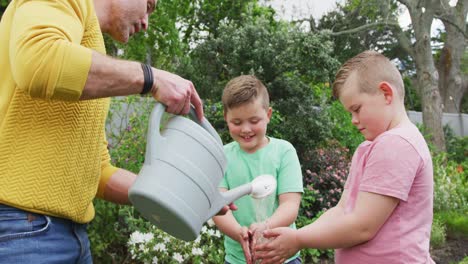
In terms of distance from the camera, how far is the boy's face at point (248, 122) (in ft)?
7.68

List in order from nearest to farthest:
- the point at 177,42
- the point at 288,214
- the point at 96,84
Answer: the point at 96,84 < the point at 288,214 < the point at 177,42

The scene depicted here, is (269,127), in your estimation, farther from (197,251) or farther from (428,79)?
(428,79)

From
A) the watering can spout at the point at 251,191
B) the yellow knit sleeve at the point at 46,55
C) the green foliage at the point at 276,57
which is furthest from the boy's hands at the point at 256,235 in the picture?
the green foliage at the point at 276,57

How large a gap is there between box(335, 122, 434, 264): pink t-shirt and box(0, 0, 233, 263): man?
1.92 ft

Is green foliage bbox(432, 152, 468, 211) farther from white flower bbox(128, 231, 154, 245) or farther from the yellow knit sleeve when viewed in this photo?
the yellow knit sleeve

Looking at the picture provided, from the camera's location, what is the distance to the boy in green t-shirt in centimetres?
225

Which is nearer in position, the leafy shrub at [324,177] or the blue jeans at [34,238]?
the blue jeans at [34,238]

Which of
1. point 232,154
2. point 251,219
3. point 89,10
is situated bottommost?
point 251,219

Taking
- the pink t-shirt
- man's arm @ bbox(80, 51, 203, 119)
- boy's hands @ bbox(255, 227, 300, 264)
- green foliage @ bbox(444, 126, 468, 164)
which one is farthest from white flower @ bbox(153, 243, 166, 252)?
green foliage @ bbox(444, 126, 468, 164)

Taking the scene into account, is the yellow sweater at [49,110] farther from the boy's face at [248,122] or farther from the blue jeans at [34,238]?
the boy's face at [248,122]

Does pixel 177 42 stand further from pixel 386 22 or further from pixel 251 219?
pixel 251 219

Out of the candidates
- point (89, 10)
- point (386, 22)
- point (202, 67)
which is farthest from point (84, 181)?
point (386, 22)

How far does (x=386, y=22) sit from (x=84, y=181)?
40.4 feet

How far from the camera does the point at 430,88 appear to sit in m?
11.4
